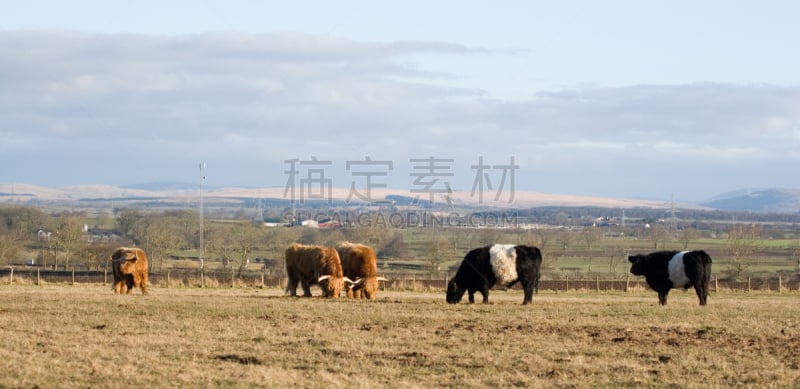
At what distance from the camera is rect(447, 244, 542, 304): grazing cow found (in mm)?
32438

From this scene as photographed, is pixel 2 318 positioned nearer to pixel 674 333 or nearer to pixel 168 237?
pixel 674 333

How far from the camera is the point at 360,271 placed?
3528cm

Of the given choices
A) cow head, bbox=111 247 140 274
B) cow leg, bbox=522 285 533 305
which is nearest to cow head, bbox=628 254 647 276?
cow leg, bbox=522 285 533 305

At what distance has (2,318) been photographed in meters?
24.2

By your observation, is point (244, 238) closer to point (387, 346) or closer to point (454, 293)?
point (454, 293)

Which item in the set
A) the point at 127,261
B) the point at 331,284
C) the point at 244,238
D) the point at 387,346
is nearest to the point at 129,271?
the point at 127,261

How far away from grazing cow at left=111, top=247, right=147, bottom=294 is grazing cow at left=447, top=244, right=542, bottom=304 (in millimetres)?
11669

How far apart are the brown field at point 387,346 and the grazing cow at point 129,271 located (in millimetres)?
6364

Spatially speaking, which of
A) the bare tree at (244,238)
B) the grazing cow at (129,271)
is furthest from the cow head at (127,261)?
the bare tree at (244,238)

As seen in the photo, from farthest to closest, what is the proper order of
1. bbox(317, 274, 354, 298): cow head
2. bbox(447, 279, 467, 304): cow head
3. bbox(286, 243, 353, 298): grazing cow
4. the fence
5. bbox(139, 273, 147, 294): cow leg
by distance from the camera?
1. the fence
2. bbox(139, 273, 147, 294): cow leg
3. bbox(286, 243, 353, 298): grazing cow
4. bbox(317, 274, 354, 298): cow head
5. bbox(447, 279, 467, 304): cow head

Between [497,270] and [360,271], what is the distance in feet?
18.0

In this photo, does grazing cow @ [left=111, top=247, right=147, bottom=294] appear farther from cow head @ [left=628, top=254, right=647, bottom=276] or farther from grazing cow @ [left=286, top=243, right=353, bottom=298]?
cow head @ [left=628, top=254, right=647, bottom=276]

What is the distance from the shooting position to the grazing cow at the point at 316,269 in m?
33.9

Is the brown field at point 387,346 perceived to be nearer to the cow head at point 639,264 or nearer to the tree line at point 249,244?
the cow head at point 639,264
